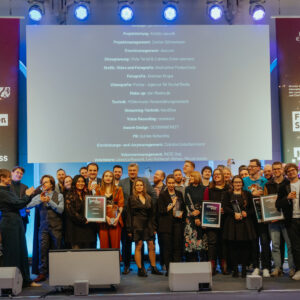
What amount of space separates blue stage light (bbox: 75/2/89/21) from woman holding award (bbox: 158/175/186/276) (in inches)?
131

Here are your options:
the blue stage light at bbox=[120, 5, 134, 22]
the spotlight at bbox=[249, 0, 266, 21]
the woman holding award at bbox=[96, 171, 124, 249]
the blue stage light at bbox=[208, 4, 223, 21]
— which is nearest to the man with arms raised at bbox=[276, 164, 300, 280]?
the woman holding award at bbox=[96, 171, 124, 249]

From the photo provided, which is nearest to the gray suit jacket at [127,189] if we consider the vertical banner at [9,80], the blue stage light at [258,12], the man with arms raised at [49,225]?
the man with arms raised at [49,225]

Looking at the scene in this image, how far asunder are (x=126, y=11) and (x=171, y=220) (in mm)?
3698

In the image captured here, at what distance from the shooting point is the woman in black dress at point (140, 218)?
598cm

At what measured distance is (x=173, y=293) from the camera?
4.85 m

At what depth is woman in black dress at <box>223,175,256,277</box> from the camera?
5816 millimetres

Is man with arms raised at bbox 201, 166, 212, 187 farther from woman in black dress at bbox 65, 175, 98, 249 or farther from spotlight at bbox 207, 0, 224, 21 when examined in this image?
spotlight at bbox 207, 0, 224, 21

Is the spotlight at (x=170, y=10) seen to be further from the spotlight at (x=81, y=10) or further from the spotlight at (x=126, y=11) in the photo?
the spotlight at (x=81, y=10)

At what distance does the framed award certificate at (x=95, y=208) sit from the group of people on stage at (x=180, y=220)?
0.26ft

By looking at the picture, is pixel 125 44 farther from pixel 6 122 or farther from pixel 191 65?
pixel 6 122

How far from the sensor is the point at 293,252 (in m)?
5.73

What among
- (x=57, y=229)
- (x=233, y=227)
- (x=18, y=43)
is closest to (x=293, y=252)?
(x=233, y=227)

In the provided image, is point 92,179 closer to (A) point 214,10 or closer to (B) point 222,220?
(B) point 222,220

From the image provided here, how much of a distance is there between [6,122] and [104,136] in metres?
1.56
